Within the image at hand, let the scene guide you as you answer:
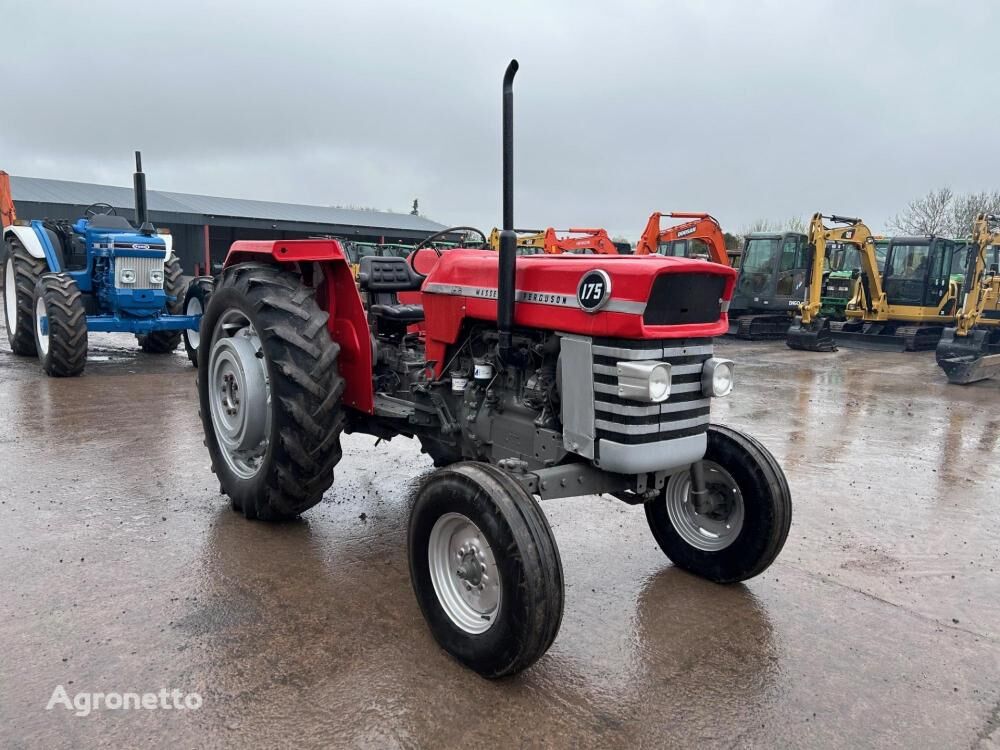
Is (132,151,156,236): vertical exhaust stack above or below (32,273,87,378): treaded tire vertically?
above

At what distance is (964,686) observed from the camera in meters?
2.58

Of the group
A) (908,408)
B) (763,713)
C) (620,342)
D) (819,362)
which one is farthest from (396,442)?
(819,362)

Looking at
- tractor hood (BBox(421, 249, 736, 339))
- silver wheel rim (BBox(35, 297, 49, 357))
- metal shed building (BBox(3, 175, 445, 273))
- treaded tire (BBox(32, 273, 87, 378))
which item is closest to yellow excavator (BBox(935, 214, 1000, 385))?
tractor hood (BBox(421, 249, 736, 339))

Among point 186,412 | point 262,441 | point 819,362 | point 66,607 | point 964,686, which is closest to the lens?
point 964,686

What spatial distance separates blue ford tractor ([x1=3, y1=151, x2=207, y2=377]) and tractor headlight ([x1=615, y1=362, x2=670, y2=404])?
7.30 m

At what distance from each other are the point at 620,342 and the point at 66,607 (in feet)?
7.94

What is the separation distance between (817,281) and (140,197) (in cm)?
1202

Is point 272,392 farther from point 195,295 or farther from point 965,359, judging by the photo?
point 965,359

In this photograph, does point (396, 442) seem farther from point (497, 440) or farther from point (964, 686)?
point (964, 686)

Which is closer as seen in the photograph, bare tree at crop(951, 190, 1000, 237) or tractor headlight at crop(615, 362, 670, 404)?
tractor headlight at crop(615, 362, 670, 404)

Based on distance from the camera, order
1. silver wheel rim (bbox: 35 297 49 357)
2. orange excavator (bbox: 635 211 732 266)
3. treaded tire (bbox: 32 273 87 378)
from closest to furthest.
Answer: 1. treaded tire (bbox: 32 273 87 378)
2. silver wheel rim (bbox: 35 297 49 357)
3. orange excavator (bbox: 635 211 732 266)

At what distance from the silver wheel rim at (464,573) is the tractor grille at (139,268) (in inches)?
294

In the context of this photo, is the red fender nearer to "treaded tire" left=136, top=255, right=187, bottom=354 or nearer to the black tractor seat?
the black tractor seat

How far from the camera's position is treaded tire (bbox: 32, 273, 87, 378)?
7465 millimetres
